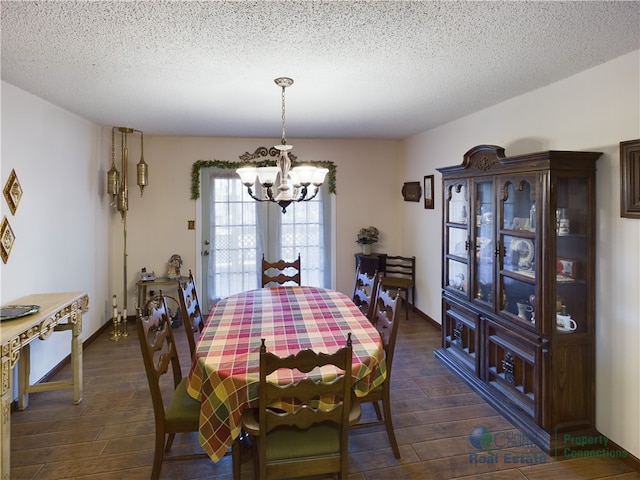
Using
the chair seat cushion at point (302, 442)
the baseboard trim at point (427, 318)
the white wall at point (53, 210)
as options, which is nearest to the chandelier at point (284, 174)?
the chair seat cushion at point (302, 442)

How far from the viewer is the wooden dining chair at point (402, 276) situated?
4875 millimetres

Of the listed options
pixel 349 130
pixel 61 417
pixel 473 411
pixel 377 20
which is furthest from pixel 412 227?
pixel 61 417

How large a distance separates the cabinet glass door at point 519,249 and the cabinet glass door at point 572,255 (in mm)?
143

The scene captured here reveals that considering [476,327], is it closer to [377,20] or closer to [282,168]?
[282,168]

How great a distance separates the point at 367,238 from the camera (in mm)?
5188

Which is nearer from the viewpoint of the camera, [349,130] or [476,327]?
[476,327]

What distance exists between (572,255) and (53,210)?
403 centimetres

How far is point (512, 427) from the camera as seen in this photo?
2572 mm

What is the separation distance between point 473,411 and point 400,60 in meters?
2.42

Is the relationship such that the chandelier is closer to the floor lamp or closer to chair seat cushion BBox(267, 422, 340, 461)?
chair seat cushion BBox(267, 422, 340, 461)

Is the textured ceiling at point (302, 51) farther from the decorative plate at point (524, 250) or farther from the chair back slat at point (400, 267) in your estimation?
the chair back slat at point (400, 267)

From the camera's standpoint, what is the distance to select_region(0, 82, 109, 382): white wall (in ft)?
9.30

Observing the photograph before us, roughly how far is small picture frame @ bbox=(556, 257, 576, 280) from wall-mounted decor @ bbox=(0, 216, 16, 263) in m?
3.70

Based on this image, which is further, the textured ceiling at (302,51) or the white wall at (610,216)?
the white wall at (610,216)
